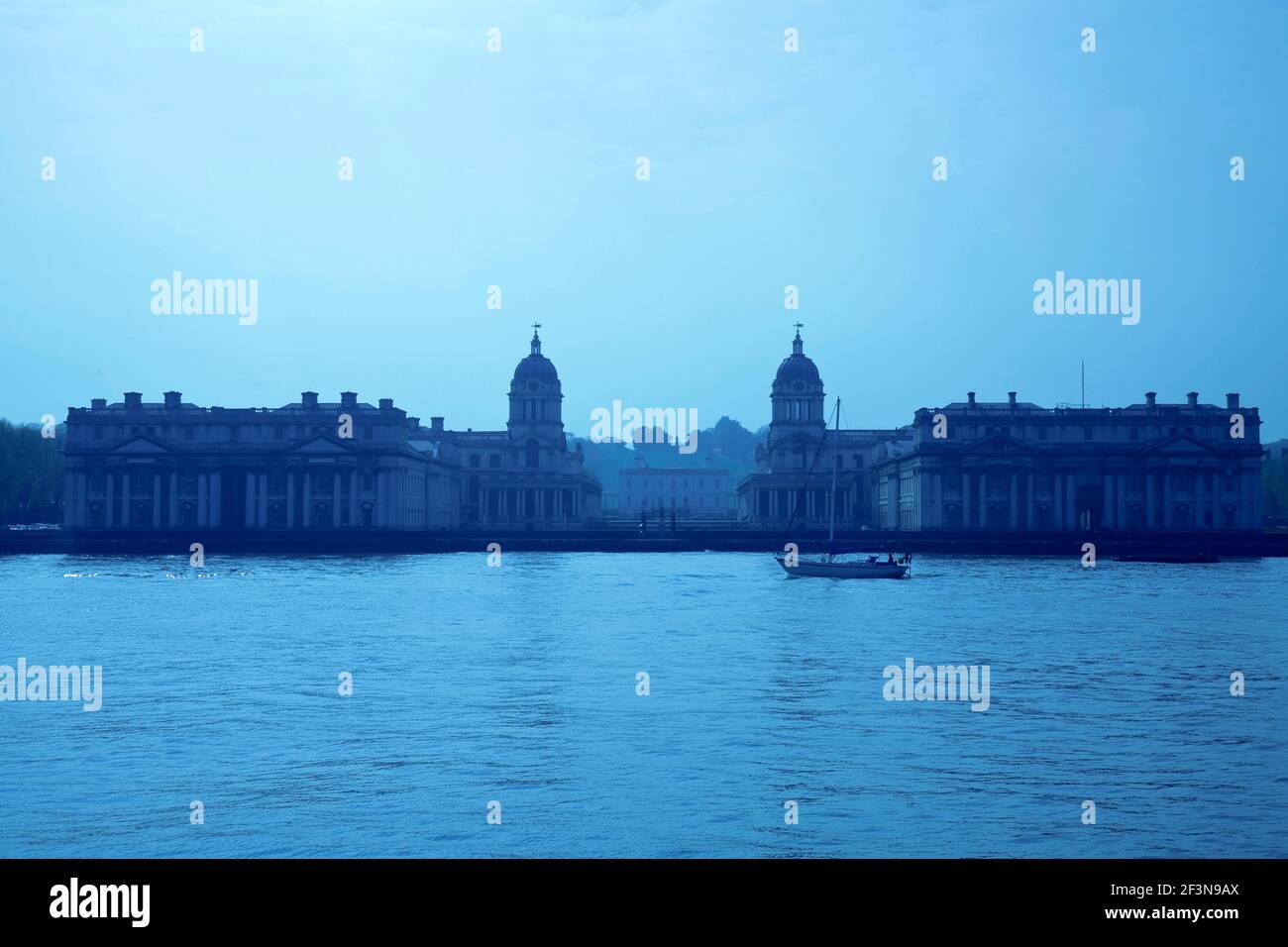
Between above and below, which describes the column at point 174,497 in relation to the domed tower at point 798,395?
below

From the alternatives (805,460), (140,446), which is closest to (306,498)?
(140,446)

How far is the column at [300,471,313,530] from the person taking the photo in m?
145

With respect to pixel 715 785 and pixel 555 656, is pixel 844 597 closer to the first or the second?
pixel 555 656

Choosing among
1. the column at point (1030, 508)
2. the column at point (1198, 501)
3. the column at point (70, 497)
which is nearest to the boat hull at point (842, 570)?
the column at point (1030, 508)

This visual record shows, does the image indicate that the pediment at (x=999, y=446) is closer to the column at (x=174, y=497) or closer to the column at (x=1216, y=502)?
the column at (x=1216, y=502)

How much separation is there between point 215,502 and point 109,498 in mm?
9807

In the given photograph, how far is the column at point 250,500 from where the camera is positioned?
145 meters

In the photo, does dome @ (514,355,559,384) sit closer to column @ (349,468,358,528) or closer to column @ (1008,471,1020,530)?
column @ (349,468,358,528)

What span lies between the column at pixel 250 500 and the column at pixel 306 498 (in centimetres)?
459

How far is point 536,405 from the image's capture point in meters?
184

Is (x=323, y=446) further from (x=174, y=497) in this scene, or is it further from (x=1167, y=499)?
(x=1167, y=499)

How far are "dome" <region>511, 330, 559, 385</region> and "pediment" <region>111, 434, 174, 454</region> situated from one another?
52.7 metres

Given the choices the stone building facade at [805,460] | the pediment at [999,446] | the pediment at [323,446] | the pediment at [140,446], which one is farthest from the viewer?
the stone building facade at [805,460]

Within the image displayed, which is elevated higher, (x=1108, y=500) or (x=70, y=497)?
(x=70, y=497)
